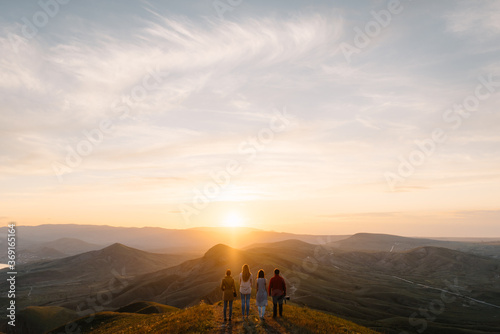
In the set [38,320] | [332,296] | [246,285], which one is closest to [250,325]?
[246,285]

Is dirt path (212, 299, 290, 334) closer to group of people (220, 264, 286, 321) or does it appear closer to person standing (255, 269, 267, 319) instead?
group of people (220, 264, 286, 321)

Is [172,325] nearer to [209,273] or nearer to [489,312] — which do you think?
[209,273]

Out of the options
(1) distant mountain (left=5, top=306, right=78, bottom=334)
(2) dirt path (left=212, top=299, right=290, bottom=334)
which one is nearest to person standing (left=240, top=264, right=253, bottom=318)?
(2) dirt path (left=212, top=299, right=290, bottom=334)

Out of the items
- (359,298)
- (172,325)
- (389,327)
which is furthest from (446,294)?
(172,325)

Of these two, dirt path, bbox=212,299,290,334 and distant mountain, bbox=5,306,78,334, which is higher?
dirt path, bbox=212,299,290,334

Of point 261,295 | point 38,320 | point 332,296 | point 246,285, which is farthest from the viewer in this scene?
point 332,296

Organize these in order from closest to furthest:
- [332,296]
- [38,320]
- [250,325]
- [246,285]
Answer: [250,325] < [246,285] < [38,320] < [332,296]

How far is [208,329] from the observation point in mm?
19156

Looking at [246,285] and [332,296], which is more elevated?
[246,285]

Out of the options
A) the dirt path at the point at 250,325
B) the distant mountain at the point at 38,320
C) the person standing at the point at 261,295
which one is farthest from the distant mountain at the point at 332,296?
the person standing at the point at 261,295

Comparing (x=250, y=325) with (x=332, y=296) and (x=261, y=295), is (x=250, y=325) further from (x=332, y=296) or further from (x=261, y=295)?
(x=332, y=296)

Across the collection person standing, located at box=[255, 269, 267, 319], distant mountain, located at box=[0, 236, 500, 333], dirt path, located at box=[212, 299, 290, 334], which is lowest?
distant mountain, located at box=[0, 236, 500, 333]

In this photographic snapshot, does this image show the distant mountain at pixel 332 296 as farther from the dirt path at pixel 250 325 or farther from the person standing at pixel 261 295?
the person standing at pixel 261 295

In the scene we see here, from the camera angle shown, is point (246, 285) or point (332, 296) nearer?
point (246, 285)
